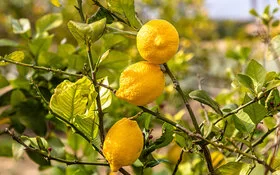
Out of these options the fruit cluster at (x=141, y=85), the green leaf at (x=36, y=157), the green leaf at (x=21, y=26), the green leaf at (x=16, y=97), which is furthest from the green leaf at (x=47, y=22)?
the fruit cluster at (x=141, y=85)

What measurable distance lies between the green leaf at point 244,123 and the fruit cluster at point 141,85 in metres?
0.16

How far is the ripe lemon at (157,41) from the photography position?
0.61 metres

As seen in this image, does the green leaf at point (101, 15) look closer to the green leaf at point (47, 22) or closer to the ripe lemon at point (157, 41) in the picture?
the ripe lemon at point (157, 41)

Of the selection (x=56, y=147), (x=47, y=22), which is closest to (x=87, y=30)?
(x=56, y=147)

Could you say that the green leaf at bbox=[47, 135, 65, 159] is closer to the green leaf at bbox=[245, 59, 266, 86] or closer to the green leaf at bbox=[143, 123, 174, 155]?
the green leaf at bbox=[143, 123, 174, 155]

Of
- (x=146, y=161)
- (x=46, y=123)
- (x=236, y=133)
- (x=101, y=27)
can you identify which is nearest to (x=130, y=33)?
(x=101, y=27)

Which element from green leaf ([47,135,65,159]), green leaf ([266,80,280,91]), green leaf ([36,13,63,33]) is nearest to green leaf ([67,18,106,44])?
green leaf ([266,80,280,91])

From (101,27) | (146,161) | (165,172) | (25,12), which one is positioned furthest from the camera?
(25,12)

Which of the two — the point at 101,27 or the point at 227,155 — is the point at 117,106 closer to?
the point at 227,155

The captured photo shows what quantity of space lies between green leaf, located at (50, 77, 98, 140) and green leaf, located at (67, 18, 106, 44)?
0.21 ft

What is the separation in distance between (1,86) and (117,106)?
28 centimetres

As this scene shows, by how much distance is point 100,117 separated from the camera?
66cm

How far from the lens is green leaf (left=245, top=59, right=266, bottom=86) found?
2.28 feet

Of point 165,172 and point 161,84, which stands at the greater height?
point 161,84
